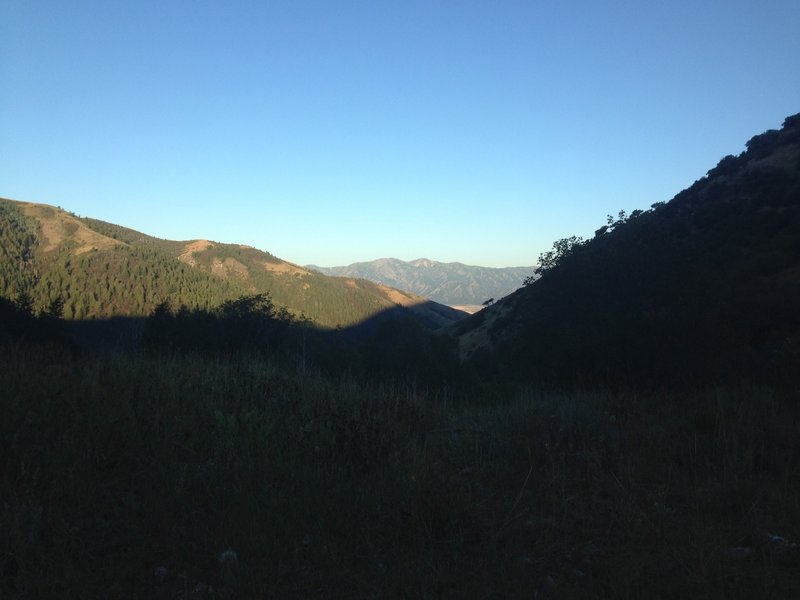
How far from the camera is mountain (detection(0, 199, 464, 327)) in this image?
67062 millimetres

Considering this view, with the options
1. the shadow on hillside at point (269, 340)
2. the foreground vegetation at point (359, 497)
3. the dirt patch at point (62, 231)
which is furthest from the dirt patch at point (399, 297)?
the foreground vegetation at point (359, 497)

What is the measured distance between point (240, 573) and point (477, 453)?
2.37m

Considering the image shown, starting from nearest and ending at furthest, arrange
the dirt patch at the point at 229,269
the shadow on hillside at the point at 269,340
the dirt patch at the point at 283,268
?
the shadow on hillside at the point at 269,340
the dirt patch at the point at 229,269
the dirt patch at the point at 283,268

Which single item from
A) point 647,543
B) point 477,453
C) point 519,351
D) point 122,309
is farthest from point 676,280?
point 122,309

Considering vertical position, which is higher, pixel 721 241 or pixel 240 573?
pixel 721 241

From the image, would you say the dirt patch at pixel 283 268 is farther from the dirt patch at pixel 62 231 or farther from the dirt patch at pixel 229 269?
the dirt patch at pixel 62 231

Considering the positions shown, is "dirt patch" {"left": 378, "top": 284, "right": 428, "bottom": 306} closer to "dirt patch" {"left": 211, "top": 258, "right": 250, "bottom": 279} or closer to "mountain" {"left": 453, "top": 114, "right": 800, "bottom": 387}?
"dirt patch" {"left": 211, "top": 258, "right": 250, "bottom": 279}

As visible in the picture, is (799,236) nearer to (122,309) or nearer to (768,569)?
(768,569)

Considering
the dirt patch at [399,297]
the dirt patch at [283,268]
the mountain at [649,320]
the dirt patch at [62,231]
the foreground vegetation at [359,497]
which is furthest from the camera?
the dirt patch at [399,297]

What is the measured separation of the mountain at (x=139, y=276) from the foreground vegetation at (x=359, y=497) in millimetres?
35552

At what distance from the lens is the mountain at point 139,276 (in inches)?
2640

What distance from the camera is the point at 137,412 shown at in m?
4.08

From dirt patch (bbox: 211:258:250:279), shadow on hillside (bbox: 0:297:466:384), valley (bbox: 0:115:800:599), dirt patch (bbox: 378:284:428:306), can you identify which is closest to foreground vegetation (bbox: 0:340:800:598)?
valley (bbox: 0:115:800:599)

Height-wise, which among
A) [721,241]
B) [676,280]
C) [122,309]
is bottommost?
[122,309]
